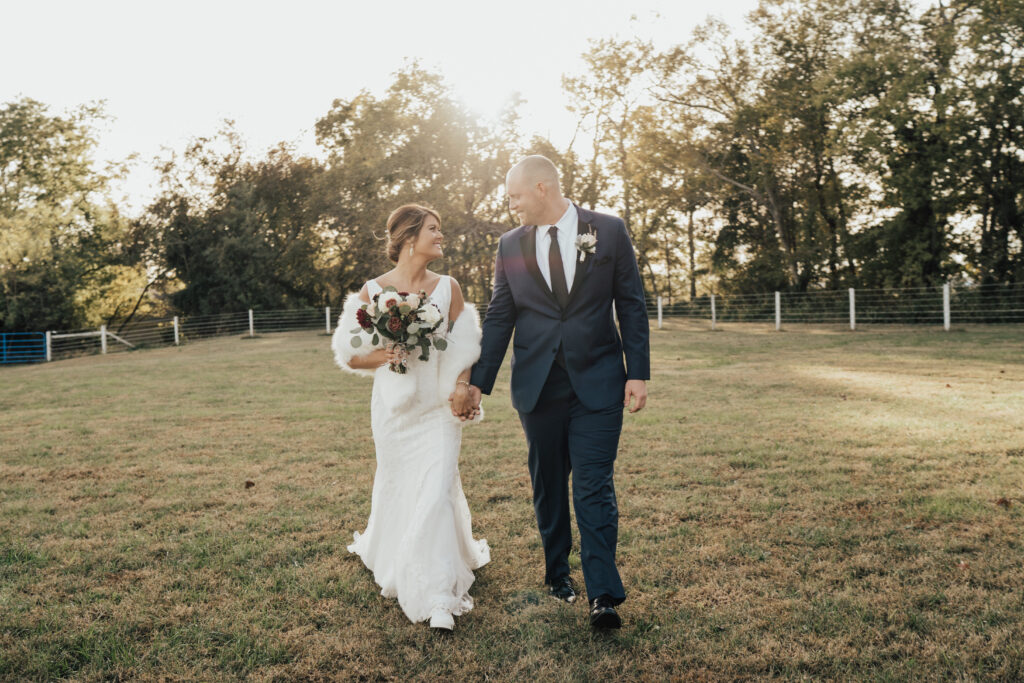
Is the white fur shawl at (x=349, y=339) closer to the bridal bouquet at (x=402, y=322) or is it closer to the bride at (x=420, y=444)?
the bride at (x=420, y=444)

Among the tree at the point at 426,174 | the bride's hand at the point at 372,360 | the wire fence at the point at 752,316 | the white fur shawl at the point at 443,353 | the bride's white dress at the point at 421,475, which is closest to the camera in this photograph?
the bride's white dress at the point at 421,475

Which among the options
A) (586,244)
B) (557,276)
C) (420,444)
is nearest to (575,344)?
(557,276)

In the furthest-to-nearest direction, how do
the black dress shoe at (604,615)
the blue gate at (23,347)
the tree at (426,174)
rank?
the tree at (426,174), the blue gate at (23,347), the black dress shoe at (604,615)

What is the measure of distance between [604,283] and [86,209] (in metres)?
44.0

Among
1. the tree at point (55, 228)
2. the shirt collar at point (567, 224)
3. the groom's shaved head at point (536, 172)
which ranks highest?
the tree at point (55, 228)

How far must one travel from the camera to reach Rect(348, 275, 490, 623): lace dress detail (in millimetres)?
3836

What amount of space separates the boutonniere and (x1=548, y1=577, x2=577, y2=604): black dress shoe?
5.54 feet

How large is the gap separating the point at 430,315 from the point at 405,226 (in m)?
0.68

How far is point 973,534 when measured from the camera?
457 centimetres

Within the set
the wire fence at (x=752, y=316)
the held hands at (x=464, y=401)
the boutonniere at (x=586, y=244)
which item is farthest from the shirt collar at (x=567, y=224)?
the wire fence at (x=752, y=316)

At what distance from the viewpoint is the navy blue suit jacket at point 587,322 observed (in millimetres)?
3709

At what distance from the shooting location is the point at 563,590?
3910mm

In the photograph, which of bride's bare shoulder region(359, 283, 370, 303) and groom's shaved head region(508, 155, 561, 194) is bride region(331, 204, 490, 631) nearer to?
bride's bare shoulder region(359, 283, 370, 303)

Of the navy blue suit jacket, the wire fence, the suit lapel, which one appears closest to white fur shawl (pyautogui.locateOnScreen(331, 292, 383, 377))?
the navy blue suit jacket
